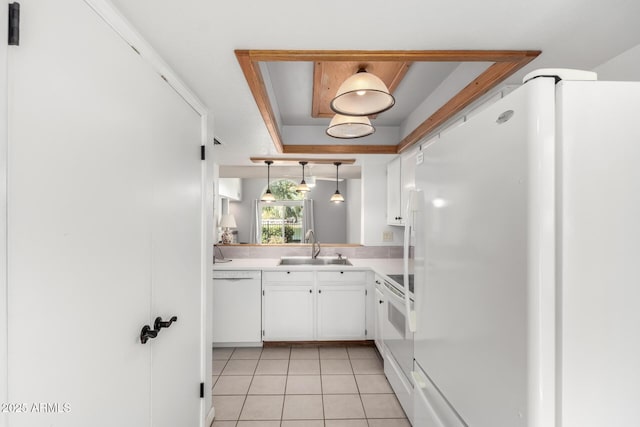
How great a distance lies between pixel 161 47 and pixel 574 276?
63.8 inches

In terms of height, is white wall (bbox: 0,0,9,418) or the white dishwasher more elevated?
white wall (bbox: 0,0,9,418)

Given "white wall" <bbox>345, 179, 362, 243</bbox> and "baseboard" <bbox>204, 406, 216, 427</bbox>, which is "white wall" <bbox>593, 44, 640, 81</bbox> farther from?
"white wall" <bbox>345, 179, 362, 243</bbox>

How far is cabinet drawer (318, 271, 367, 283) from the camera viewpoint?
10.4 feet

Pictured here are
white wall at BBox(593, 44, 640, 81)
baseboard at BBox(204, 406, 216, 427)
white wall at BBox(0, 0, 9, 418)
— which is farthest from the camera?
baseboard at BBox(204, 406, 216, 427)

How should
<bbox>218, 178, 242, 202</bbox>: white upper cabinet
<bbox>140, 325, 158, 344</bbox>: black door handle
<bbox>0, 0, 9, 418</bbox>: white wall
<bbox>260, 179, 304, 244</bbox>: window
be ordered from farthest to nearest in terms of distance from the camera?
<bbox>260, 179, 304, 244</bbox>: window < <bbox>218, 178, 242, 202</bbox>: white upper cabinet < <bbox>140, 325, 158, 344</bbox>: black door handle < <bbox>0, 0, 9, 418</bbox>: white wall

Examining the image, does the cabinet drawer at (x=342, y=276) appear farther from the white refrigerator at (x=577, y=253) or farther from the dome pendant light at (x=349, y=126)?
the white refrigerator at (x=577, y=253)

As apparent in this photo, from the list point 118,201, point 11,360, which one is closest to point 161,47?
point 118,201

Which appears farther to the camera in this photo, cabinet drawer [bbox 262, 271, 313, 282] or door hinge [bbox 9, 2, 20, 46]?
cabinet drawer [bbox 262, 271, 313, 282]

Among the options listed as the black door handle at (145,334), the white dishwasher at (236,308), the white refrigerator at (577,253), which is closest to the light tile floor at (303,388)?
the white dishwasher at (236,308)

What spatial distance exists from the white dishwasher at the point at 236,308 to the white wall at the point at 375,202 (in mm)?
1434

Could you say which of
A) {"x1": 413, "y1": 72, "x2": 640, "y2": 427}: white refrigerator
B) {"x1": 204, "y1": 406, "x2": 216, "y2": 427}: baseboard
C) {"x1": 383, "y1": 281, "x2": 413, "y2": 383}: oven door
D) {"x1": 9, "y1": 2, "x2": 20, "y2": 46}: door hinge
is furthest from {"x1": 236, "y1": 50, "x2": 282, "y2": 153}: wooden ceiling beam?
{"x1": 204, "y1": 406, "x2": 216, "y2": 427}: baseboard

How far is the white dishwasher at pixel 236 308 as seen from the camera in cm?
309

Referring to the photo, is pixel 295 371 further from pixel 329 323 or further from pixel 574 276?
pixel 574 276

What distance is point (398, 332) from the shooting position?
2.19 m
